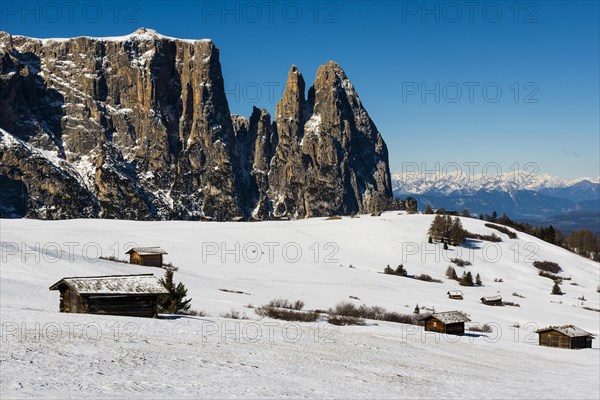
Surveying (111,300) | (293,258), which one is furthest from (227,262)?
(111,300)

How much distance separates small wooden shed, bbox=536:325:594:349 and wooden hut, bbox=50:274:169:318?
3050cm

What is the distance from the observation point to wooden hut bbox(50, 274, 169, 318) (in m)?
30.7

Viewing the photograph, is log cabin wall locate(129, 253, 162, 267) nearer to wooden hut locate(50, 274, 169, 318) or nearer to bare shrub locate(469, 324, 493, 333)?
wooden hut locate(50, 274, 169, 318)

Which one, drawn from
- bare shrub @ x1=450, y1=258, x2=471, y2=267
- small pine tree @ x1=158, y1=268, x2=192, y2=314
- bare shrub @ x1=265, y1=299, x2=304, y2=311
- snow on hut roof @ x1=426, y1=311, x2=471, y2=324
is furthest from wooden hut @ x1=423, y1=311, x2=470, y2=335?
bare shrub @ x1=450, y1=258, x2=471, y2=267

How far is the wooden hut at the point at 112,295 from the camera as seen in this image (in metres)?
30.7

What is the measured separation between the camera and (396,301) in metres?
57.8

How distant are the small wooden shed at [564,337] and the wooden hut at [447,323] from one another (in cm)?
679

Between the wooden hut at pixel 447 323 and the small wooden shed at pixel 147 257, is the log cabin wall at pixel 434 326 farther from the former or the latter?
the small wooden shed at pixel 147 257

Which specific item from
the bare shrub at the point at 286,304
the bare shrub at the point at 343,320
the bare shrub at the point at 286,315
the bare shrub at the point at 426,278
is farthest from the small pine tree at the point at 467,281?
the bare shrub at the point at 286,315

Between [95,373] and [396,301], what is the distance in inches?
1715

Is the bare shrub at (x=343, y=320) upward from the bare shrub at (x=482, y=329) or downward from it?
upward

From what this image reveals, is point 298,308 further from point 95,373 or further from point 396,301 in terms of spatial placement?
point 95,373

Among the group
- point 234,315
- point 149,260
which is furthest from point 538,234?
point 234,315

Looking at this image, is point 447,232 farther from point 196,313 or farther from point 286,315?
point 196,313
